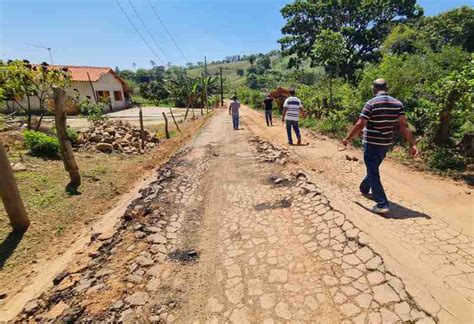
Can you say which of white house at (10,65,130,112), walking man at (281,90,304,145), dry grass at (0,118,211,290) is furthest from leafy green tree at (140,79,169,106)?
walking man at (281,90,304,145)

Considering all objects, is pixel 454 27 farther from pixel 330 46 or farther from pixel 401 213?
pixel 401 213

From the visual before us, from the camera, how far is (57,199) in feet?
19.5

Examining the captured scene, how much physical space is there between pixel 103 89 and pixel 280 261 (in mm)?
32466

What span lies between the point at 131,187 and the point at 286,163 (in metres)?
3.83

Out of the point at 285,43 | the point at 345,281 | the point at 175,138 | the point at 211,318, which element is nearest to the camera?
the point at 211,318

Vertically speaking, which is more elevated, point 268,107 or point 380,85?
point 380,85

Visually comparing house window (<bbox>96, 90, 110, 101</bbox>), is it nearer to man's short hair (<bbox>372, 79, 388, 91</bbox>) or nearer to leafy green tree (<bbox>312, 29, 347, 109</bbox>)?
leafy green tree (<bbox>312, 29, 347, 109</bbox>)

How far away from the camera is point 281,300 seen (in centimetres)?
289

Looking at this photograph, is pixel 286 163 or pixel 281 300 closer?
pixel 281 300

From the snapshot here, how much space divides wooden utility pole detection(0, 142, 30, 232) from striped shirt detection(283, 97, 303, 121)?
668cm

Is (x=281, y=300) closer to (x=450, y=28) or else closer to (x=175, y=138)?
(x=175, y=138)

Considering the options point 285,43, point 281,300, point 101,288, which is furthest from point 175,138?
point 285,43

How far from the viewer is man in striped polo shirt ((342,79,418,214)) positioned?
3756mm

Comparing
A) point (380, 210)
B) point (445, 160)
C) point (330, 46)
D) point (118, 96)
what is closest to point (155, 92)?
point (118, 96)
